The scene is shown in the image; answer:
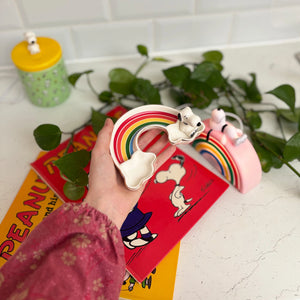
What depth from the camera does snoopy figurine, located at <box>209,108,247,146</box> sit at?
638mm

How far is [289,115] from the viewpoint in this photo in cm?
78

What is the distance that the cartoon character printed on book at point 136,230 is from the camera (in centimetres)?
60

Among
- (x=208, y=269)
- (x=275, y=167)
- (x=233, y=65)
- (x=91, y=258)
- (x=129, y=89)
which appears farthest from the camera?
(x=233, y=65)

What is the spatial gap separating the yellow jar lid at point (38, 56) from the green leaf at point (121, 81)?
0.14 m

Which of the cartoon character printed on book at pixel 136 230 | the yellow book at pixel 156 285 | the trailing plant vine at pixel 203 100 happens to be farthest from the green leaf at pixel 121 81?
the yellow book at pixel 156 285

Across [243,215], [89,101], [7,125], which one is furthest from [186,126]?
[7,125]

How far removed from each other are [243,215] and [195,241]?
0.37ft

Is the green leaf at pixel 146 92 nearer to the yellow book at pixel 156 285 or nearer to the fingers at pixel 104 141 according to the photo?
the fingers at pixel 104 141

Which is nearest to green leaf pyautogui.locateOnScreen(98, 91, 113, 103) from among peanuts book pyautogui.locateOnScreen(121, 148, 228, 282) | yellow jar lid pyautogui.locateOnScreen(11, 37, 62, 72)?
yellow jar lid pyautogui.locateOnScreen(11, 37, 62, 72)

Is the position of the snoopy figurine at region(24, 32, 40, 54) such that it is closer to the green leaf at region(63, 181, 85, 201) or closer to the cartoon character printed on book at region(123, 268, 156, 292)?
the green leaf at region(63, 181, 85, 201)

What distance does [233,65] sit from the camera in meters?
0.93

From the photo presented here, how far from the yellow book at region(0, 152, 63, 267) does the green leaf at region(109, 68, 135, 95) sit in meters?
0.29

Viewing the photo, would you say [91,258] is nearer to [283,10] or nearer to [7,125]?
[7,125]

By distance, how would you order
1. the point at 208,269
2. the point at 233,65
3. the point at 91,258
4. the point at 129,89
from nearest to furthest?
the point at 91,258 < the point at 208,269 < the point at 129,89 < the point at 233,65
